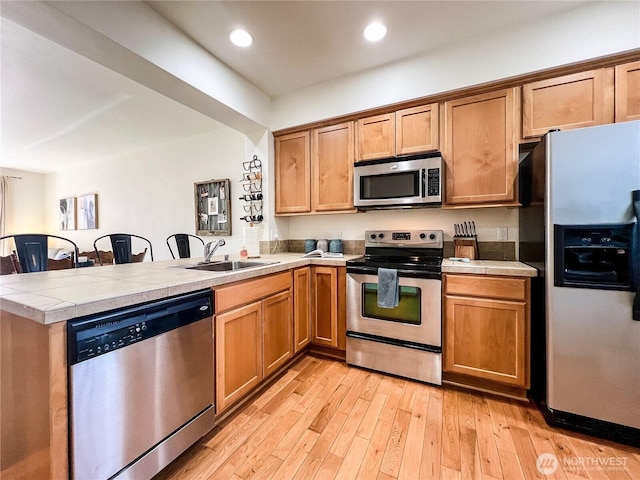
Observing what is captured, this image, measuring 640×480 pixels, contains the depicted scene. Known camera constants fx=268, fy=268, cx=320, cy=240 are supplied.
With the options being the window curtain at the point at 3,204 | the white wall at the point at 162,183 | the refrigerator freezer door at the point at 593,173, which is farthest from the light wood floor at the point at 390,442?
the window curtain at the point at 3,204

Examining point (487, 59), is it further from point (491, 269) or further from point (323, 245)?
point (323, 245)

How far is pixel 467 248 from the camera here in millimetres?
2303

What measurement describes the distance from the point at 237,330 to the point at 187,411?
458 mm

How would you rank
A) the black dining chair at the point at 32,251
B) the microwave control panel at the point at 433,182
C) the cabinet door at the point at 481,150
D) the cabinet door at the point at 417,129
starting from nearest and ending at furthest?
the black dining chair at the point at 32,251, the cabinet door at the point at 481,150, the microwave control panel at the point at 433,182, the cabinet door at the point at 417,129

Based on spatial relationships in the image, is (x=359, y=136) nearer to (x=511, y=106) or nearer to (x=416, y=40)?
(x=416, y=40)

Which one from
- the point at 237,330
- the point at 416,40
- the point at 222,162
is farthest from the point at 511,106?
the point at 222,162

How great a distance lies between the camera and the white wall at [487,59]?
69.1 inches

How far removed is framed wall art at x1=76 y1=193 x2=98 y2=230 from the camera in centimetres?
551

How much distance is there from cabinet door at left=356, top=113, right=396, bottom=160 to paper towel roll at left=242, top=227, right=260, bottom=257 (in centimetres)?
137

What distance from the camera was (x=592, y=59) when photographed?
1.81 metres

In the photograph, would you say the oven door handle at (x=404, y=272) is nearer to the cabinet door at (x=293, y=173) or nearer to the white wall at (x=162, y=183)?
the cabinet door at (x=293, y=173)

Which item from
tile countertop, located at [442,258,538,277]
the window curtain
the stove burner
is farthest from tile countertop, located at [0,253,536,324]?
the window curtain

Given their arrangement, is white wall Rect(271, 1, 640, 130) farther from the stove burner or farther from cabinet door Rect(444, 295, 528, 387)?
cabinet door Rect(444, 295, 528, 387)

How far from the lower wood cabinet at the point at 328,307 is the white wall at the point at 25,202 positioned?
7697mm
